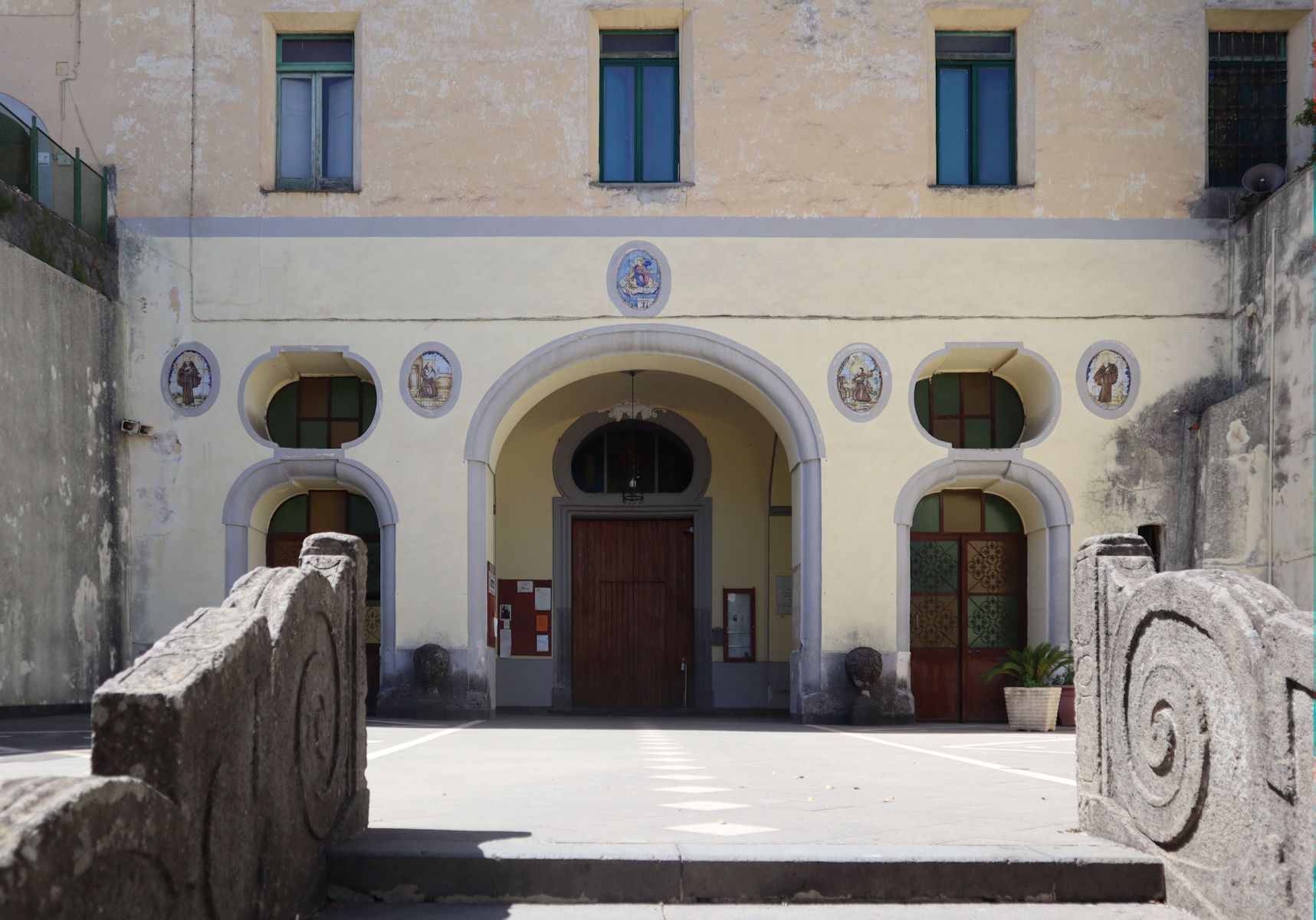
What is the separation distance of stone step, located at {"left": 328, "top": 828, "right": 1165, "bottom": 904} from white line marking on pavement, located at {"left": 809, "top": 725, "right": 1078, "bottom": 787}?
2.00 metres

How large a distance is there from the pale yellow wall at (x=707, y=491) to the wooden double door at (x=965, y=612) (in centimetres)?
270

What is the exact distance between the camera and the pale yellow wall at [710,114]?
14.8 metres

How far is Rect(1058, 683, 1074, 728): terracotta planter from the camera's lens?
552 inches

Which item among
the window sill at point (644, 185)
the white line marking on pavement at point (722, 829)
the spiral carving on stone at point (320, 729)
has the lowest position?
the white line marking on pavement at point (722, 829)

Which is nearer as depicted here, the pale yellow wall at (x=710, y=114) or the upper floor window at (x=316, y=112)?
the pale yellow wall at (x=710, y=114)

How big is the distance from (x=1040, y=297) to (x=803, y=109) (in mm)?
3186

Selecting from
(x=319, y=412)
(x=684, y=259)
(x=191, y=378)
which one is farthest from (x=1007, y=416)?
(x=191, y=378)

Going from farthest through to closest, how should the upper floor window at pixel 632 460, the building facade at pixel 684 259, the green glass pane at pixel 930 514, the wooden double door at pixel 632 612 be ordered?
the upper floor window at pixel 632 460
the wooden double door at pixel 632 612
the green glass pane at pixel 930 514
the building facade at pixel 684 259

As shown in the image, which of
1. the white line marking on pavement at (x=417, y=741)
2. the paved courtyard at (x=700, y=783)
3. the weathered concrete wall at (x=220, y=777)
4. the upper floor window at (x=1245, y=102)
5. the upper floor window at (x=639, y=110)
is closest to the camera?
the weathered concrete wall at (x=220, y=777)

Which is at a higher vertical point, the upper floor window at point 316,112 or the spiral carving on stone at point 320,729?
the upper floor window at point 316,112

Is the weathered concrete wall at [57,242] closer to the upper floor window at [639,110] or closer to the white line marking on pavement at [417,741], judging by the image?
the upper floor window at [639,110]

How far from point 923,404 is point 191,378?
7948 millimetres

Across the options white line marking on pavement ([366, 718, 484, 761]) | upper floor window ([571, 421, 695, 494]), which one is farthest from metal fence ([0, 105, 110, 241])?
upper floor window ([571, 421, 695, 494])

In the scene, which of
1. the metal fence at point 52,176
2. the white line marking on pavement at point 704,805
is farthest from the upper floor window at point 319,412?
the white line marking on pavement at point 704,805
